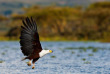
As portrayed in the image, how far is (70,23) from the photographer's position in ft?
259

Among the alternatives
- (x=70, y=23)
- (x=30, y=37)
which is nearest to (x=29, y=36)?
(x=30, y=37)

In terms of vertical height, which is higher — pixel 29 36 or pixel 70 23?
pixel 29 36

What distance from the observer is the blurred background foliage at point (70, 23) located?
65.9 m

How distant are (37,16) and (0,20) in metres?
24.0

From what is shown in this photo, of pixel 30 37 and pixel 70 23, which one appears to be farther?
pixel 70 23

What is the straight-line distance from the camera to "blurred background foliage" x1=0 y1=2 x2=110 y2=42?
65.9m

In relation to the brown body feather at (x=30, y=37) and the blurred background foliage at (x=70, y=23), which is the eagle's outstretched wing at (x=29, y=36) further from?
the blurred background foliage at (x=70, y=23)

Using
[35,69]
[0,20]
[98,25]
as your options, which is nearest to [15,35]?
[98,25]

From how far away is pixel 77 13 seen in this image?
8488 centimetres

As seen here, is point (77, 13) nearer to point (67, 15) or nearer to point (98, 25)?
point (67, 15)

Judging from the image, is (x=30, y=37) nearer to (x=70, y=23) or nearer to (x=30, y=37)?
(x=30, y=37)

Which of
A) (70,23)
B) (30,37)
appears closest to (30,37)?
(30,37)

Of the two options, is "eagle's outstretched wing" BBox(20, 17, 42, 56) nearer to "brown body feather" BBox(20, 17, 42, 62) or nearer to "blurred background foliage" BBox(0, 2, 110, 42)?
"brown body feather" BBox(20, 17, 42, 62)

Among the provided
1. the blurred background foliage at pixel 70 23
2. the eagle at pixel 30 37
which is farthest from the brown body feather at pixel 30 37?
the blurred background foliage at pixel 70 23
